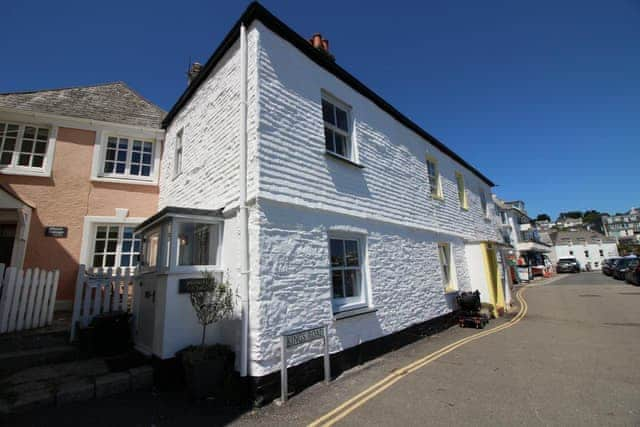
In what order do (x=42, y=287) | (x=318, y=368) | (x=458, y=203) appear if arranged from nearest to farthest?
(x=318, y=368)
(x=42, y=287)
(x=458, y=203)

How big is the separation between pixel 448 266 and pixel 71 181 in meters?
12.8

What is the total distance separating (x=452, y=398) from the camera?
4.55 m

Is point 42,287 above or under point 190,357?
above

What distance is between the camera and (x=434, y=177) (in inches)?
470

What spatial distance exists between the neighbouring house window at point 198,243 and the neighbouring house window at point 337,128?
337 centimetres

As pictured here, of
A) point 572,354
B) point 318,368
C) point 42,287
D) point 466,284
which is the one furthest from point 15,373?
point 466,284

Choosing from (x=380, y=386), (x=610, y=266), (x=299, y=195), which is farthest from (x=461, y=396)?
(x=610, y=266)

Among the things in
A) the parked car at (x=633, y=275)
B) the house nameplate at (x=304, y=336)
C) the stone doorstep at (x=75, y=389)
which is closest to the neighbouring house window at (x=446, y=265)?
the house nameplate at (x=304, y=336)

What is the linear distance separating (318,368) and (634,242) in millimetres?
95523

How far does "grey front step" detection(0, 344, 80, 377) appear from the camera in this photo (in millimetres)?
4852

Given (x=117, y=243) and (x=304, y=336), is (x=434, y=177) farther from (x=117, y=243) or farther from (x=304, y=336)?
(x=117, y=243)

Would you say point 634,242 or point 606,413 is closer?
point 606,413

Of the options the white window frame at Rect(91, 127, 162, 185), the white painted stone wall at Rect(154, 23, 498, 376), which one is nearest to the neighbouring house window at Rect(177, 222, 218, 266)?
the white painted stone wall at Rect(154, 23, 498, 376)

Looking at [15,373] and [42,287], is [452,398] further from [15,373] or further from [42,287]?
[42,287]
